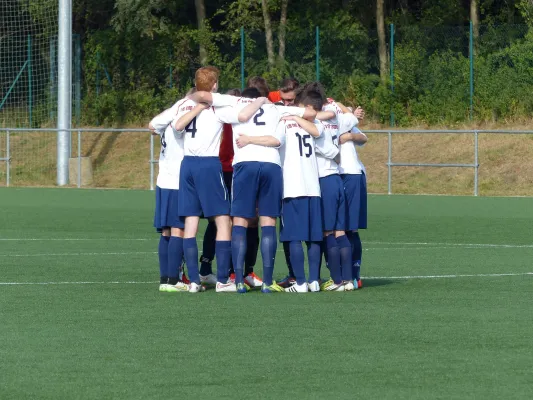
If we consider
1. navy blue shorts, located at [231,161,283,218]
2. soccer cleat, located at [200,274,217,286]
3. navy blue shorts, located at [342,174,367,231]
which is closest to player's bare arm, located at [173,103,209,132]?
navy blue shorts, located at [231,161,283,218]

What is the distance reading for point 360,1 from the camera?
1719 inches

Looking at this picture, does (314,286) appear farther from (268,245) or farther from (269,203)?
(269,203)

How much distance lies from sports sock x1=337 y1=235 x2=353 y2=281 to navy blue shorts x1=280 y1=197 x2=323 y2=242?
0.35m

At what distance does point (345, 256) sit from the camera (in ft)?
37.0

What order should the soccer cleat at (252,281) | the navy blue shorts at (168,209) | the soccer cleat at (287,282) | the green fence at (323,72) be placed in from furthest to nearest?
the green fence at (323,72)
the soccer cleat at (252,281)
the soccer cleat at (287,282)
the navy blue shorts at (168,209)

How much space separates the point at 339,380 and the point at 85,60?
36.1m

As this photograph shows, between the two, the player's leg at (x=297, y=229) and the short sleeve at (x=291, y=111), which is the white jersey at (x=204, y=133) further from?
the player's leg at (x=297, y=229)

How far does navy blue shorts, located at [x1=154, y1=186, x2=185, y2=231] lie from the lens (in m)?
11.2

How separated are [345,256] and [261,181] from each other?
3.70 ft

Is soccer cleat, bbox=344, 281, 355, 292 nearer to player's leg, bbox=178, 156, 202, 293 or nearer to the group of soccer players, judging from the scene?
the group of soccer players

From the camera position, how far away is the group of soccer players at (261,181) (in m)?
10.7

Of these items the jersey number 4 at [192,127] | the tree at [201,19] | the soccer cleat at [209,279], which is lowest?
the soccer cleat at [209,279]

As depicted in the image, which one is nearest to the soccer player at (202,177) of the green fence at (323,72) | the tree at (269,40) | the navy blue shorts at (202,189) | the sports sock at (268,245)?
the navy blue shorts at (202,189)

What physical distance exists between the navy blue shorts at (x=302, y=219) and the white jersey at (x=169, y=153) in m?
1.00
